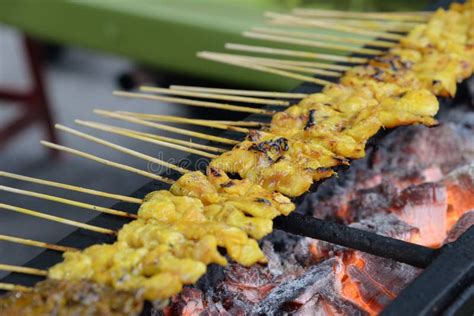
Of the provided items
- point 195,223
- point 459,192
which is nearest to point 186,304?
point 195,223

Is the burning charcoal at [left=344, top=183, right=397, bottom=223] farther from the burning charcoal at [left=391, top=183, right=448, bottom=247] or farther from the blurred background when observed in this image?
the blurred background

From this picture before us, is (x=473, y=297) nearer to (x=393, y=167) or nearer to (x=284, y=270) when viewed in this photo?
(x=284, y=270)

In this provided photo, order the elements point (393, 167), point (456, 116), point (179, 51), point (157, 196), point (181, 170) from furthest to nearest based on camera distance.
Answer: point (179, 51) < point (456, 116) < point (393, 167) < point (181, 170) < point (157, 196)

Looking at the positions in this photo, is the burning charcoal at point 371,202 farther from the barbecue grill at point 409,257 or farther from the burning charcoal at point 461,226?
the barbecue grill at point 409,257

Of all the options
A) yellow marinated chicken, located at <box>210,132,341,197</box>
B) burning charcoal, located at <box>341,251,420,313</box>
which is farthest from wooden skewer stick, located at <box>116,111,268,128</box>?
burning charcoal, located at <box>341,251,420,313</box>

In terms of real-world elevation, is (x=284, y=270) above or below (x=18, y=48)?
below

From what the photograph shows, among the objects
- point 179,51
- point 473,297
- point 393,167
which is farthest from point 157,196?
point 179,51
